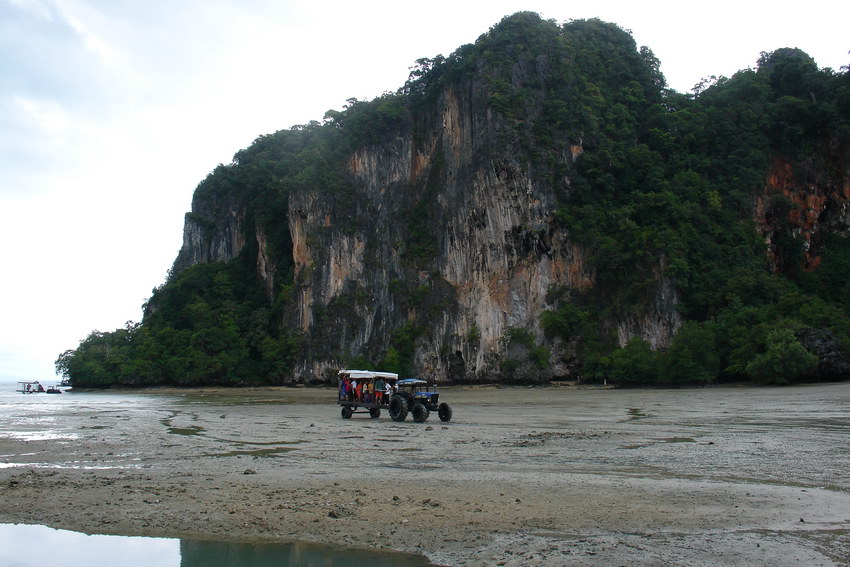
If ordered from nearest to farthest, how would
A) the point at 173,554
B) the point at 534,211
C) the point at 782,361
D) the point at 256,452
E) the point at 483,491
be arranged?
the point at 173,554
the point at 483,491
the point at 256,452
the point at 782,361
the point at 534,211

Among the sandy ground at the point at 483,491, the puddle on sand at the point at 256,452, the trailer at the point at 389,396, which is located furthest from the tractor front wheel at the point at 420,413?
the puddle on sand at the point at 256,452

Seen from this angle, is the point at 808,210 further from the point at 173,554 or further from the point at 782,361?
the point at 173,554

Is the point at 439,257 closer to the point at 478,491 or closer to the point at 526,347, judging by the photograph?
the point at 526,347

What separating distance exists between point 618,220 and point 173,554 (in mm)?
60921

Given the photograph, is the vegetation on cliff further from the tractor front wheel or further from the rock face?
the tractor front wheel

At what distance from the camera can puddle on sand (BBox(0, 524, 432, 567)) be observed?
5.93m

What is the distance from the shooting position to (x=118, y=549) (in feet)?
21.0

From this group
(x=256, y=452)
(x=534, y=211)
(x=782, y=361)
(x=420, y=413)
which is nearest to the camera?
(x=256, y=452)

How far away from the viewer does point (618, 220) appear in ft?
205

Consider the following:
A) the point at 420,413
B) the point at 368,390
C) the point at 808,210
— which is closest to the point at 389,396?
the point at 368,390

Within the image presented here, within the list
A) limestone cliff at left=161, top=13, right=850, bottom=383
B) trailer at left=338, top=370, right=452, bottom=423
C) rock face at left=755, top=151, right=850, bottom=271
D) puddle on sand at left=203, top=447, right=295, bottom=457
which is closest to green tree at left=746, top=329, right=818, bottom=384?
limestone cliff at left=161, top=13, right=850, bottom=383

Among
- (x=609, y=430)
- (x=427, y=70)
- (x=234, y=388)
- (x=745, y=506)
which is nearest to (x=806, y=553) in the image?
(x=745, y=506)

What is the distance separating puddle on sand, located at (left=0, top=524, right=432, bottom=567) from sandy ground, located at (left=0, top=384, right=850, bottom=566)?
0.97 ft

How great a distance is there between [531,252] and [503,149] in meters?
11.2
